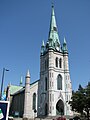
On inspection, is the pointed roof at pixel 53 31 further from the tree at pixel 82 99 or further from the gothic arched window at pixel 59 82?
the tree at pixel 82 99

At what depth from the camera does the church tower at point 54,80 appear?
59562mm

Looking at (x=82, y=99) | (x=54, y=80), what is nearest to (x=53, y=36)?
(x=54, y=80)

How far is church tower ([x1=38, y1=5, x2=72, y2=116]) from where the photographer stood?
59.6m

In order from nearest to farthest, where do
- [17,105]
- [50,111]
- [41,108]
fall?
[50,111], [41,108], [17,105]

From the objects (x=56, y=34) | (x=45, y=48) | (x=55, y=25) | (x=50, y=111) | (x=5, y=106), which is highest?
(x=55, y=25)

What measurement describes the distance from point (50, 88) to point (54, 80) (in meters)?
3.95

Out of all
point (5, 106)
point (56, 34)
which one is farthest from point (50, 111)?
point (5, 106)

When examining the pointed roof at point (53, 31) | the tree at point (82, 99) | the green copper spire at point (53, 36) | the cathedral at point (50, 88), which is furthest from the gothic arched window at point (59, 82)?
the tree at point (82, 99)

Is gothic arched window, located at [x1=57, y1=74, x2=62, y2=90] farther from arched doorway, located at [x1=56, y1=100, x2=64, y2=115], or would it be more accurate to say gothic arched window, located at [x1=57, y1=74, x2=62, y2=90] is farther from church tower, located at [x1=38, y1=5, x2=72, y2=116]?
arched doorway, located at [x1=56, y1=100, x2=64, y2=115]

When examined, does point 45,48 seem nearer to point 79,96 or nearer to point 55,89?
point 55,89

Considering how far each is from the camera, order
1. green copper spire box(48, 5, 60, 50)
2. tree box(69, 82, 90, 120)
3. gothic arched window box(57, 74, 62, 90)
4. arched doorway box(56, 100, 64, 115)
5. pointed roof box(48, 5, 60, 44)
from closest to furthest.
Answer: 1. tree box(69, 82, 90, 120)
2. arched doorway box(56, 100, 64, 115)
3. gothic arched window box(57, 74, 62, 90)
4. green copper spire box(48, 5, 60, 50)
5. pointed roof box(48, 5, 60, 44)

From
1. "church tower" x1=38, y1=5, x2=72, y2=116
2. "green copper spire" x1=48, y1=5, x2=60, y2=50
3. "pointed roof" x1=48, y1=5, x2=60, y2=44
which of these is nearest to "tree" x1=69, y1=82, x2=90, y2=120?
"church tower" x1=38, y1=5, x2=72, y2=116

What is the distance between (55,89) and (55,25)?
99.2 ft

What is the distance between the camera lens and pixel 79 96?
45219 millimetres
